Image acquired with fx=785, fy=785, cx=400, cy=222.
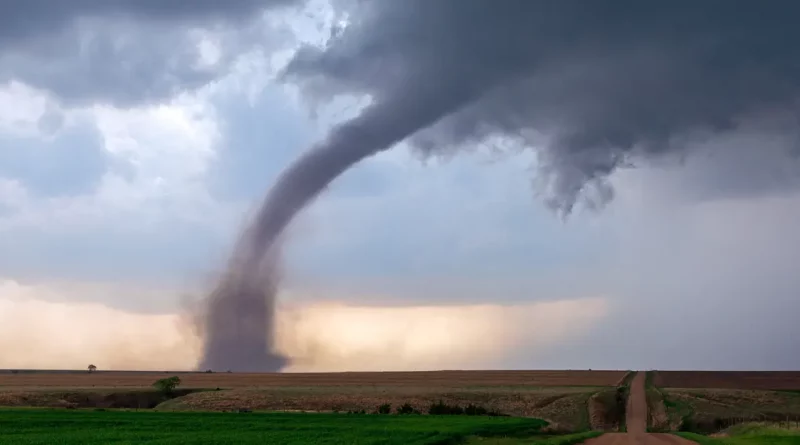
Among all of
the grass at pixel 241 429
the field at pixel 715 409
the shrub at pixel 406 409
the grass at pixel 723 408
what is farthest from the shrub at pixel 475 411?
the grass at pixel 723 408

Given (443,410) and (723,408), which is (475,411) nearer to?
(443,410)

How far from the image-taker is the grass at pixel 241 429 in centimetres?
4934

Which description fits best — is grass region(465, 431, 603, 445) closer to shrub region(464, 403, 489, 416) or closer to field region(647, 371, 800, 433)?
field region(647, 371, 800, 433)

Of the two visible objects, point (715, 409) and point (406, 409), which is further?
point (406, 409)

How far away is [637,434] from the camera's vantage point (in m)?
62.3

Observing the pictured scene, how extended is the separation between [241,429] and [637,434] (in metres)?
31.0

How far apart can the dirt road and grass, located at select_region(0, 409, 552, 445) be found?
410 cm

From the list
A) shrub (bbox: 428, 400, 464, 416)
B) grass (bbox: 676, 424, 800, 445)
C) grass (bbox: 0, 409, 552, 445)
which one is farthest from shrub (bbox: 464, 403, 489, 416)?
grass (bbox: 676, 424, 800, 445)

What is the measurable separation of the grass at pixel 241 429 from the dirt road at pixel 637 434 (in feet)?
13.4

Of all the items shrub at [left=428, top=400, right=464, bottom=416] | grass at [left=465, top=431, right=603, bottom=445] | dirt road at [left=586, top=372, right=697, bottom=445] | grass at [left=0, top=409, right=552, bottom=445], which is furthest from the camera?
shrub at [left=428, top=400, right=464, bottom=416]

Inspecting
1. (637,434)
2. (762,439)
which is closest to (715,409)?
(637,434)

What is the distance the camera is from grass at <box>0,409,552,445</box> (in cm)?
4934

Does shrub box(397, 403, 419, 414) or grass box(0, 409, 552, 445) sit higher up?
grass box(0, 409, 552, 445)

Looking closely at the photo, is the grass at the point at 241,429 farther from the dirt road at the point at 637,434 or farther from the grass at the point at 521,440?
the dirt road at the point at 637,434
